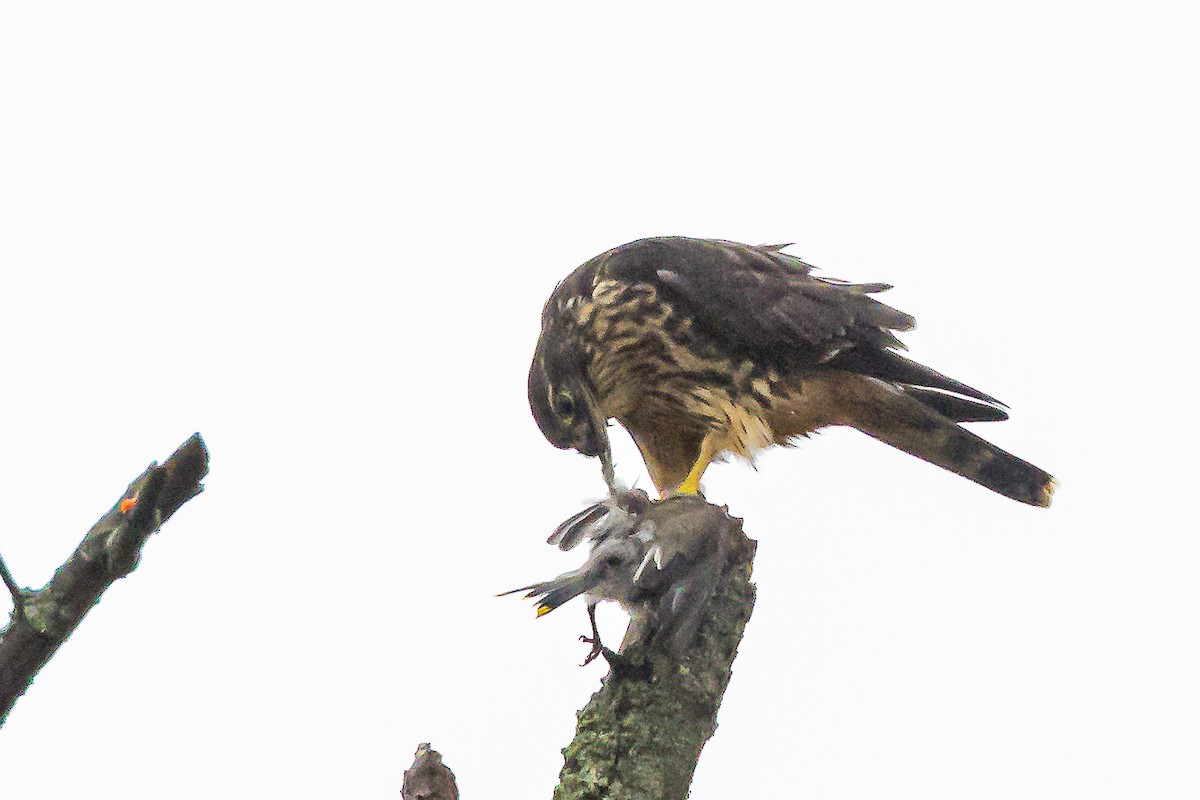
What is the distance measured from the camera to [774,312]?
454cm

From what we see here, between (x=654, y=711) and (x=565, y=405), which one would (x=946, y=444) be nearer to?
(x=565, y=405)

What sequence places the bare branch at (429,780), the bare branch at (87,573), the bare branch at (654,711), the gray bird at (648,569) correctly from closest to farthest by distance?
the bare branch at (87,573) → the bare branch at (429,780) → the bare branch at (654,711) → the gray bird at (648,569)

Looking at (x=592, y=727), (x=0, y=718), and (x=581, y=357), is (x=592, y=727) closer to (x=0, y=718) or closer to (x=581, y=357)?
(x=0, y=718)

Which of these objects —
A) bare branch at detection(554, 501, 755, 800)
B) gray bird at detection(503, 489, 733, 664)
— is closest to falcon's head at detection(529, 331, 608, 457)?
gray bird at detection(503, 489, 733, 664)

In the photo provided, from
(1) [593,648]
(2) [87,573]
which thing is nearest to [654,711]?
(1) [593,648]

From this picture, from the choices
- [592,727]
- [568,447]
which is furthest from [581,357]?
[592,727]

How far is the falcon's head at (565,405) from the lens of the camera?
4.47m

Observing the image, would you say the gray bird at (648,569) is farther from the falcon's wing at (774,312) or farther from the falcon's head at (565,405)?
the falcon's wing at (774,312)

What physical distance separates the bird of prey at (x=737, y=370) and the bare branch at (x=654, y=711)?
1408 mm

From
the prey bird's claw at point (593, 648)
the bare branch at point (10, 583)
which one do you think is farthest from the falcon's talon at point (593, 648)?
the bare branch at point (10, 583)

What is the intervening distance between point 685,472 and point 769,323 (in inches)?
25.8

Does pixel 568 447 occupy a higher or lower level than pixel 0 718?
higher

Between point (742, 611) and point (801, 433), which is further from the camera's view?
point (801, 433)

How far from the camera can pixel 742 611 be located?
10.2 ft
